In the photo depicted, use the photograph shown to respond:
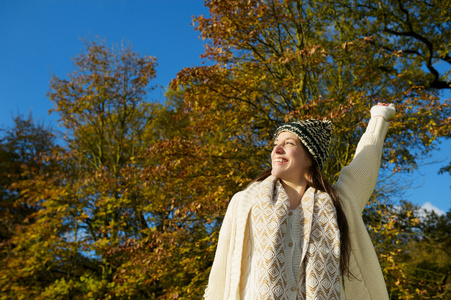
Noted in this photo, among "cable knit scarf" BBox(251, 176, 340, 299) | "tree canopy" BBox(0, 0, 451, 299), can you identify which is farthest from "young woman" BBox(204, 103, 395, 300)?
"tree canopy" BBox(0, 0, 451, 299)

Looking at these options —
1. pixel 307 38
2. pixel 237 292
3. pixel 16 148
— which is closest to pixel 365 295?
pixel 237 292

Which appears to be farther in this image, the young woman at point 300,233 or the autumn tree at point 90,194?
the autumn tree at point 90,194

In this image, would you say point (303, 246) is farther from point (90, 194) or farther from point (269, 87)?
point (90, 194)

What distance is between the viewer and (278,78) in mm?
7375

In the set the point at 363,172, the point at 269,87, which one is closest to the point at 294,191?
the point at 363,172

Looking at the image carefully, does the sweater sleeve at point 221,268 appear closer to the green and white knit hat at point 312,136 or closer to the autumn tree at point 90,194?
the green and white knit hat at point 312,136

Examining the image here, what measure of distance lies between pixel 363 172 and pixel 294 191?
51 cm

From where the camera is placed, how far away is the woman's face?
2.63m

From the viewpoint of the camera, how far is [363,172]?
2752 mm

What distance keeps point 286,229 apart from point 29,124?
17.2m

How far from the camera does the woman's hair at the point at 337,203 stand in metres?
2.40

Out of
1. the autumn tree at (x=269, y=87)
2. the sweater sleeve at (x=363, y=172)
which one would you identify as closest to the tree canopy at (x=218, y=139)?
the autumn tree at (x=269, y=87)

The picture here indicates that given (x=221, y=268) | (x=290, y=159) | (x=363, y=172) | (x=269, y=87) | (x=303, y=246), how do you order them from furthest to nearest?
1. (x=269, y=87)
2. (x=363, y=172)
3. (x=290, y=159)
4. (x=221, y=268)
5. (x=303, y=246)

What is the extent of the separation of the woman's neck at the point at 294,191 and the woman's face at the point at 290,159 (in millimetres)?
27
